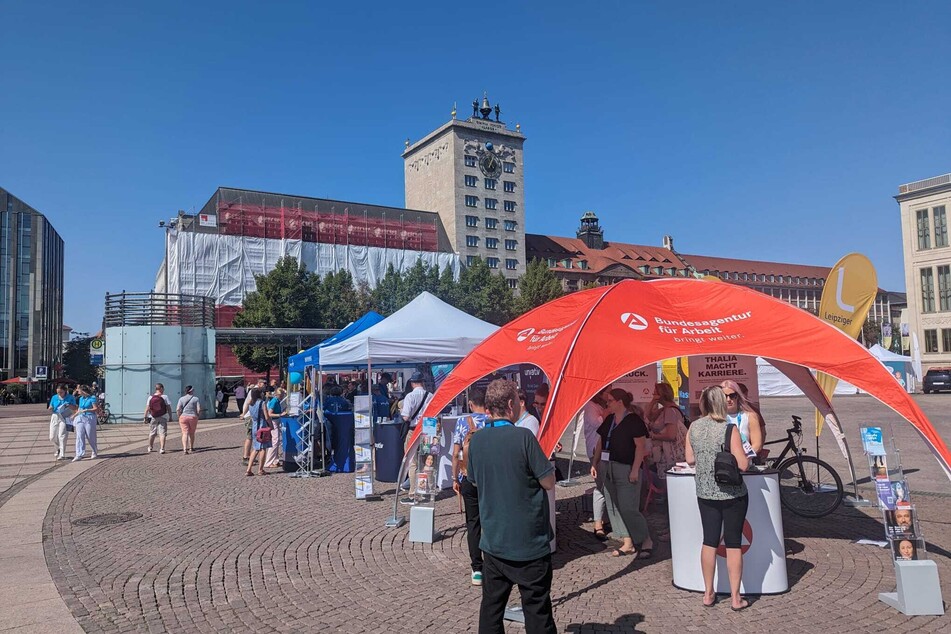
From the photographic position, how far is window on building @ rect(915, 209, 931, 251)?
61.9 meters

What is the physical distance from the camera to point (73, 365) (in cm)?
8400

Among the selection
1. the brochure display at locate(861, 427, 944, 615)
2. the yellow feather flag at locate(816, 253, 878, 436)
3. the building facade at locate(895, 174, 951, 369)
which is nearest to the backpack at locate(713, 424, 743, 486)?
the brochure display at locate(861, 427, 944, 615)

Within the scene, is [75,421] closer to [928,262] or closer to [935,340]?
[928,262]

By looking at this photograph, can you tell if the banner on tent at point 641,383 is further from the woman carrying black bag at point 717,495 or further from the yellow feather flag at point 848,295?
the woman carrying black bag at point 717,495

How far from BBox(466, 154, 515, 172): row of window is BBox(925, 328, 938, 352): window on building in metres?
54.2

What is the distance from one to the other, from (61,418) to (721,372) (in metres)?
15.6

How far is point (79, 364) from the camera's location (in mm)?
82375

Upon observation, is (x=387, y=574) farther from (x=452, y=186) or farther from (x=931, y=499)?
(x=452, y=186)

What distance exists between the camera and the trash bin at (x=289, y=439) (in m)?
14.0

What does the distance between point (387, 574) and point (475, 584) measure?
3.23 ft

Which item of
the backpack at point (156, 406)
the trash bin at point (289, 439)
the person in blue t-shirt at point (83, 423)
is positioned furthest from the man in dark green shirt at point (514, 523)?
the person in blue t-shirt at point (83, 423)

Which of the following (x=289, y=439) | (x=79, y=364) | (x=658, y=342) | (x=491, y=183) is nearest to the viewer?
(x=658, y=342)

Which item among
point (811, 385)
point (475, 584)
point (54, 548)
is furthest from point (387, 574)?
point (811, 385)

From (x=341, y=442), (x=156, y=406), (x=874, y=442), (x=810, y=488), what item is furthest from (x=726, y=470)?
(x=156, y=406)
